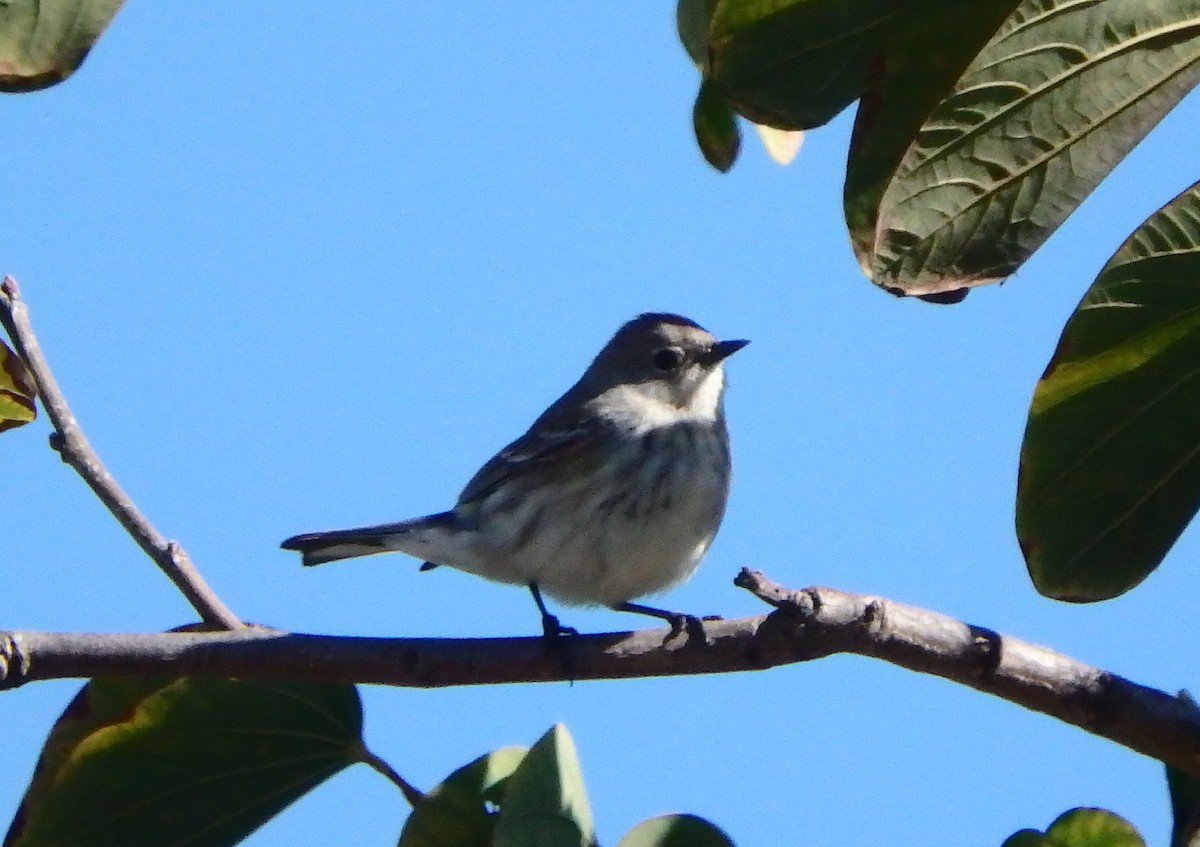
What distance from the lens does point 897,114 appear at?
1792 millimetres

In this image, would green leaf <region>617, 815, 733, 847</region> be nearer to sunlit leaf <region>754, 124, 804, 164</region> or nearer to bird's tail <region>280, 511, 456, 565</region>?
sunlit leaf <region>754, 124, 804, 164</region>

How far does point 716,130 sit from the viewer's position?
7.88 feet

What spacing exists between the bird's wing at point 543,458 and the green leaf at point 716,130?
2480mm

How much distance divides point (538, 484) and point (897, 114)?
322cm

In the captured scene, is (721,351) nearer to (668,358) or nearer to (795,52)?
(668,358)

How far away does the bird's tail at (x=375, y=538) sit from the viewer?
5.11m

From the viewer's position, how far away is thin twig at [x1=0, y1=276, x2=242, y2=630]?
2652 mm

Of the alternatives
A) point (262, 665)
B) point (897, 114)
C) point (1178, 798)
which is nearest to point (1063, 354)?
point (897, 114)

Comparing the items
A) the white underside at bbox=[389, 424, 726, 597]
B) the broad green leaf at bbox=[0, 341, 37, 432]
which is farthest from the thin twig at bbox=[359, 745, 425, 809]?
the white underside at bbox=[389, 424, 726, 597]

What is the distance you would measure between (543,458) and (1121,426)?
10.2 feet

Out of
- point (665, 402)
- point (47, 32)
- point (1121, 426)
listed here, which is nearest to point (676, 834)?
point (1121, 426)

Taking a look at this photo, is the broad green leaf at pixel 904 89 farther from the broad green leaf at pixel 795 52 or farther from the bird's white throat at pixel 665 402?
the bird's white throat at pixel 665 402

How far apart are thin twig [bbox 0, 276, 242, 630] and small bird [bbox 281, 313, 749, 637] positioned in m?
1.59

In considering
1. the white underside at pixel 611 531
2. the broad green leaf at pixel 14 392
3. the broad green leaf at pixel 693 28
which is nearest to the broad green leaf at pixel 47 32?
the broad green leaf at pixel 14 392
